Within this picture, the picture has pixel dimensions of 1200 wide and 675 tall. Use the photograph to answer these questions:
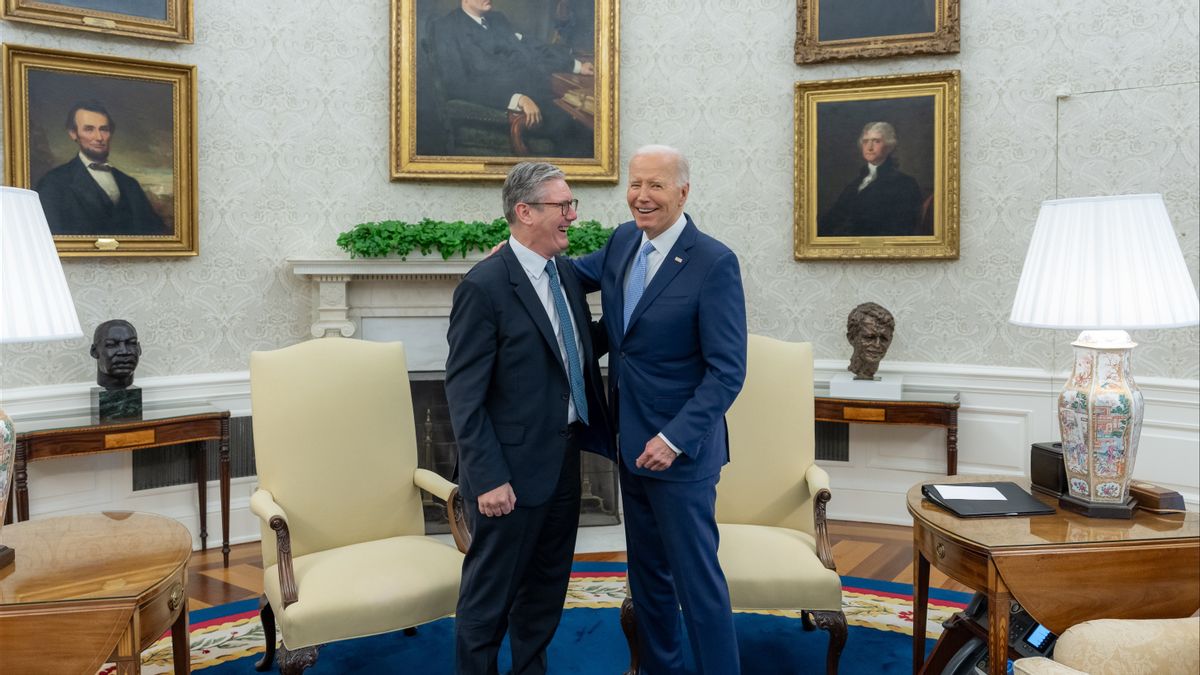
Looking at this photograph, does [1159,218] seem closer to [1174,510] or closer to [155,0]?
[1174,510]

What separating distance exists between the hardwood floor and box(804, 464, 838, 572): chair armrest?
4.52ft

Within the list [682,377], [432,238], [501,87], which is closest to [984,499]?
[682,377]

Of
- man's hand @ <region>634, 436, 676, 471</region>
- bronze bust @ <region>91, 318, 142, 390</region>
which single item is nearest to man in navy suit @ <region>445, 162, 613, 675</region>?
man's hand @ <region>634, 436, 676, 471</region>

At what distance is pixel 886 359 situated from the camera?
575 centimetres

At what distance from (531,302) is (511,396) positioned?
31cm

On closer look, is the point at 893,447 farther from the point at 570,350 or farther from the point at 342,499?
the point at 342,499

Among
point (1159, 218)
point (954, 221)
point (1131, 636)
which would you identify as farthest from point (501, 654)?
point (954, 221)

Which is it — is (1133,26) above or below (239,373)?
above

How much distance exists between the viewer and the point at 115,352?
462cm

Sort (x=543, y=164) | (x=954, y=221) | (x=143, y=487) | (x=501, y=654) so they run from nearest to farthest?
(x=543, y=164), (x=501, y=654), (x=143, y=487), (x=954, y=221)

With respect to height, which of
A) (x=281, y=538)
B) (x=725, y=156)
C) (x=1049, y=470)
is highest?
(x=725, y=156)

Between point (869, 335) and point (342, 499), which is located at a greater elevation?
point (869, 335)

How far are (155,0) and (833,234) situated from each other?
420 cm

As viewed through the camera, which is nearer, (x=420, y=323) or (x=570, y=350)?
(x=570, y=350)
